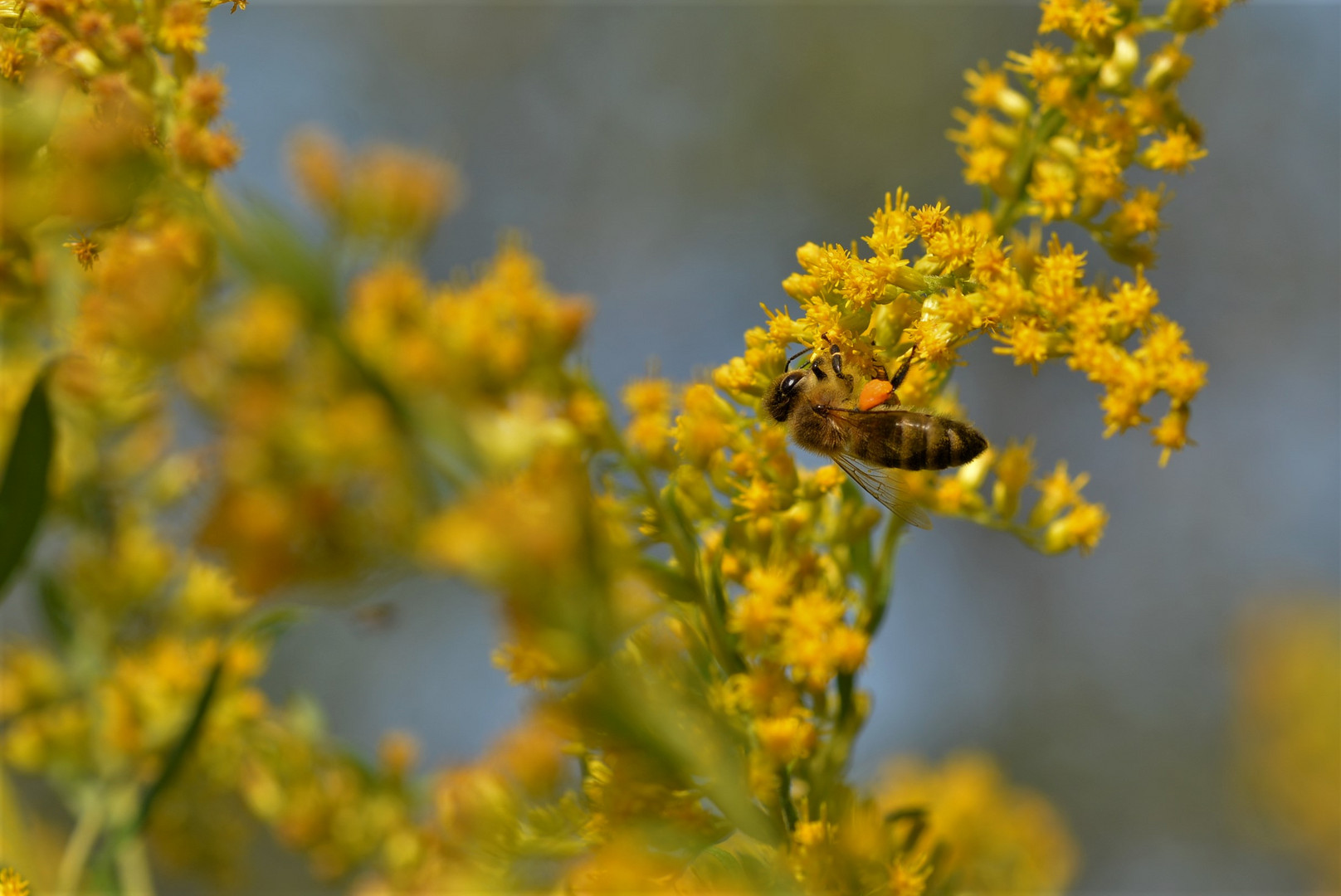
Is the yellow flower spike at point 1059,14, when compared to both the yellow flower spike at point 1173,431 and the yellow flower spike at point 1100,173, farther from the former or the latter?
the yellow flower spike at point 1173,431

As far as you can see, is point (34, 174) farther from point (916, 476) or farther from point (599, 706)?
point (916, 476)

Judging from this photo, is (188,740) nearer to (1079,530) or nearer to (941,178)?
(1079,530)

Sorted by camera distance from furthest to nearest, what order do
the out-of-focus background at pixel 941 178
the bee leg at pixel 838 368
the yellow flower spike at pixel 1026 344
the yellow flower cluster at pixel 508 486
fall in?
1. the out-of-focus background at pixel 941 178
2. the bee leg at pixel 838 368
3. the yellow flower spike at pixel 1026 344
4. the yellow flower cluster at pixel 508 486

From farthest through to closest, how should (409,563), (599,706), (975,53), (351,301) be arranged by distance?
(975,53) → (351,301) → (409,563) → (599,706)

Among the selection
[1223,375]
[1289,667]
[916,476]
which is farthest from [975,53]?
[916,476]

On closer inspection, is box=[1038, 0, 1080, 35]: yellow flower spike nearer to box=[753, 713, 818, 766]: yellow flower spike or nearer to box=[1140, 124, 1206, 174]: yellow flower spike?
box=[1140, 124, 1206, 174]: yellow flower spike

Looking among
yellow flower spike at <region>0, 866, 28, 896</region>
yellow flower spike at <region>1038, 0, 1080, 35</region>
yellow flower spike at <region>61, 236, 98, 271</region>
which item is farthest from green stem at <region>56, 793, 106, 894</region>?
yellow flower spike at <region>1038, 0, 1080, 35</region>

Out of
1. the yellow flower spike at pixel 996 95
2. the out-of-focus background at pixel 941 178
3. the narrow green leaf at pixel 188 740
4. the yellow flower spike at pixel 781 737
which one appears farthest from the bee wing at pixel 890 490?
the out-of-focus background at pixel 941 178

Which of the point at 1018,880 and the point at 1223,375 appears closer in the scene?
the point at 1018,880
